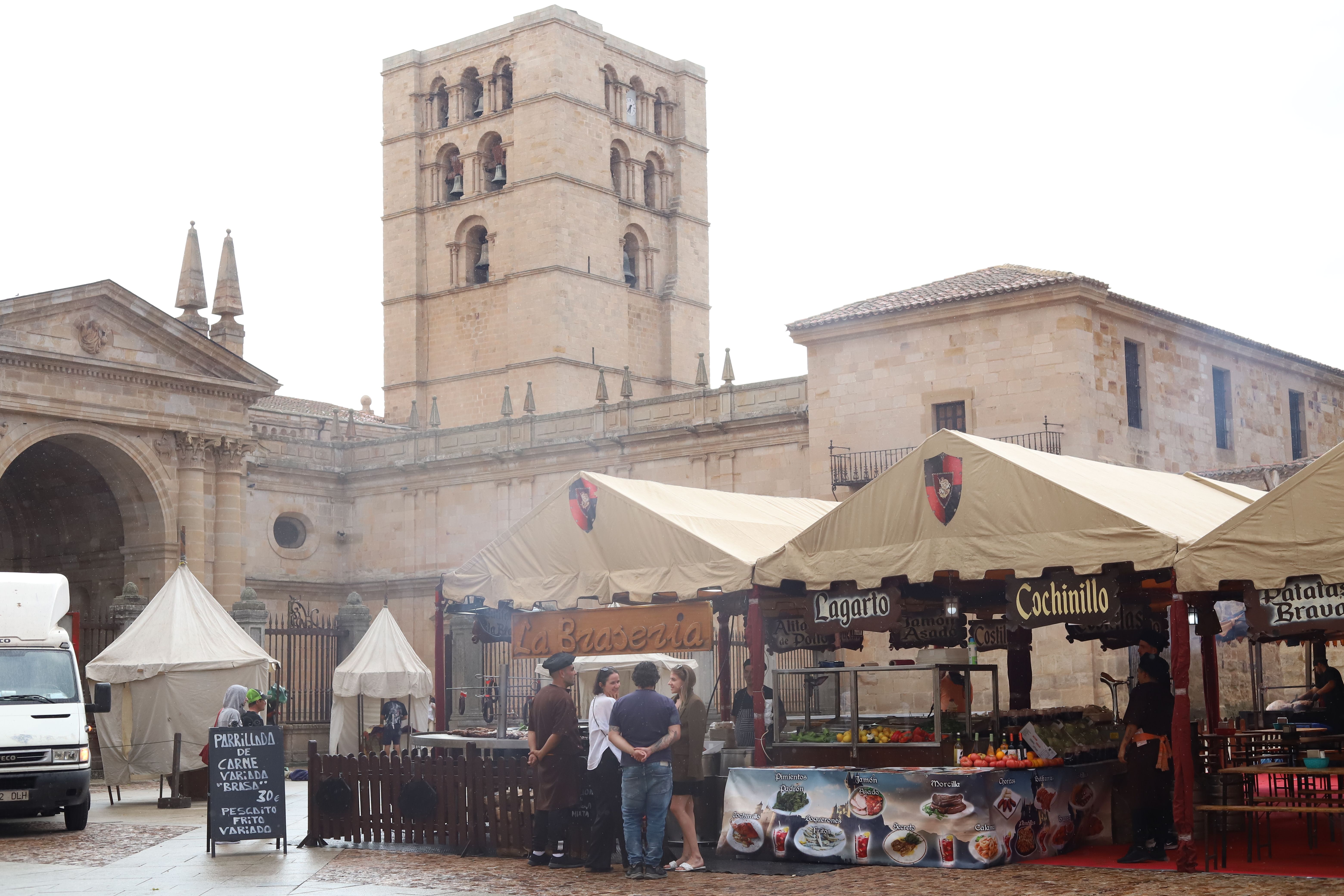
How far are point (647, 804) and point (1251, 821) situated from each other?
422 cm

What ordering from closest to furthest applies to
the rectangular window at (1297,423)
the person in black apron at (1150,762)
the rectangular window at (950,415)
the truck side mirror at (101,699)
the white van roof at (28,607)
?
1. the person in black apron at (1150,762)
2. the white van roof at (28,607)
3. the truck side mirror at (101,699)
4. the rectangular window at (950,415)
5. the rectangular window at (1297,423)

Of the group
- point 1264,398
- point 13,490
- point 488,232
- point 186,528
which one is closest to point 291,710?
point 186,528

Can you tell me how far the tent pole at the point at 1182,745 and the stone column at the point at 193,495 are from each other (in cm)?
2467

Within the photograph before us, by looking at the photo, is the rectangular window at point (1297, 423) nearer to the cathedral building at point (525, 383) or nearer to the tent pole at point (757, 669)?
the cathedral building at point (525, 383)

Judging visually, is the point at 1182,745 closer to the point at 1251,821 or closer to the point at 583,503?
the point at 1251,821

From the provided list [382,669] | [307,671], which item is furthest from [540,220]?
[382,669]

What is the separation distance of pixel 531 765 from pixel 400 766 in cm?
148

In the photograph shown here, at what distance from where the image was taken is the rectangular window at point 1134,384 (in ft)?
107

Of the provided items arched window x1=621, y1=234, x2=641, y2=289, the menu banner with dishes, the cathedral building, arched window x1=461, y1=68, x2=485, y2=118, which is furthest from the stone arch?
arched window x1=461, y1=68, x2=485, y2=118

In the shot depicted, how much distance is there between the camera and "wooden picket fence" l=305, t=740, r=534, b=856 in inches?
497

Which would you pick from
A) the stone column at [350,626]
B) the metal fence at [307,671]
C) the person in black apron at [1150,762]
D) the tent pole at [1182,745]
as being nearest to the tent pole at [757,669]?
the person in black apron at [1150,762]

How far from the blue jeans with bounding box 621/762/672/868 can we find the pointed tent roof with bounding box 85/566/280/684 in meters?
10.1

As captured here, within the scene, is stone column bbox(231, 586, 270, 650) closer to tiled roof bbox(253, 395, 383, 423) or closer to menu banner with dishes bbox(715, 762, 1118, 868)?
menu banner with dishes bbox(715, 762, 1118, 868)

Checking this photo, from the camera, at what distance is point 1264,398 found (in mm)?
36469
